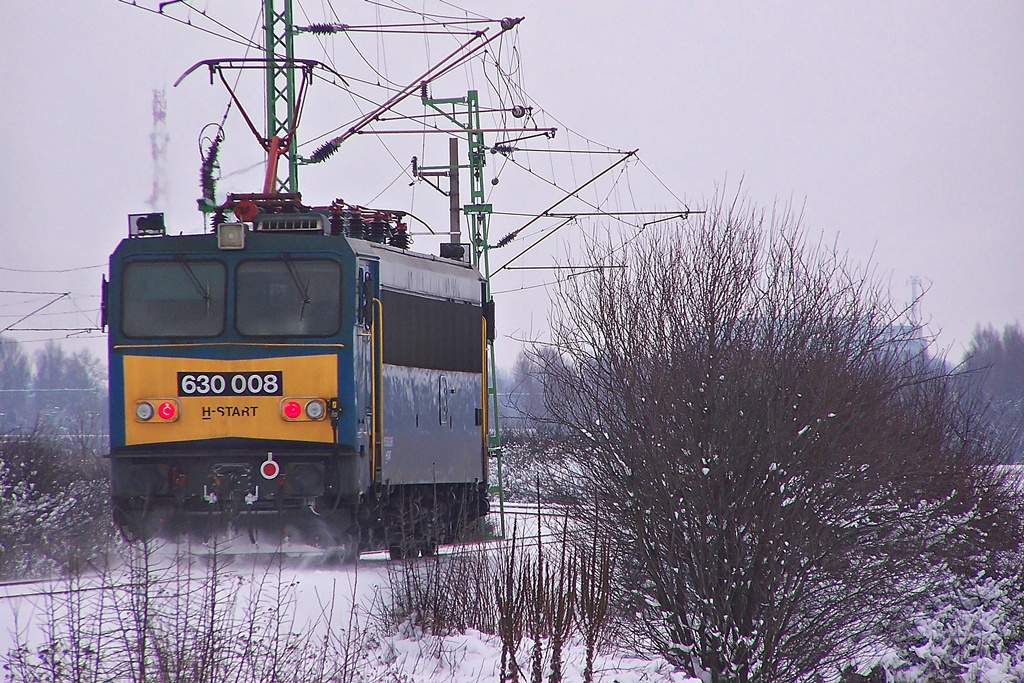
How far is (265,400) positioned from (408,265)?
252 cm

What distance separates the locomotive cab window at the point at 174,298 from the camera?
1319 cm

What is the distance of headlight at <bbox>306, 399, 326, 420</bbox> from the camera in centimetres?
1292

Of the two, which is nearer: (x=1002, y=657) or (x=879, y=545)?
(x=879, y=545)

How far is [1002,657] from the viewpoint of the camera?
16859mm

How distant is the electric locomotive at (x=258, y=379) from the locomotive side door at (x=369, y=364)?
0.02 meters

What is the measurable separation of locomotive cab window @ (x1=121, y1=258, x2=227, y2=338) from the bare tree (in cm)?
337

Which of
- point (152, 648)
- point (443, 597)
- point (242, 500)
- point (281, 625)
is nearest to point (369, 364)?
point (242, 500)

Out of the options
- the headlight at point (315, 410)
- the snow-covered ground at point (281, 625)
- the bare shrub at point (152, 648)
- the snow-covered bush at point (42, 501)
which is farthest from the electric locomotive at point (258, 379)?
the bare shrub at point (152, 648)

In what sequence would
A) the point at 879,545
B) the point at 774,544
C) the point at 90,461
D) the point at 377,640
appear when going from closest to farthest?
the point at 377,640, the point at 774,544, the point at 879,545, the point at 90,461

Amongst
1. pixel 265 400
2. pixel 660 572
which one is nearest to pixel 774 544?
pixel 660 572

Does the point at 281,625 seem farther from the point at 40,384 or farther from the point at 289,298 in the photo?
the point at 40,384

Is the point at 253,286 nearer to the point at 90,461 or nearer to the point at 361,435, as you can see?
the point at 361,435

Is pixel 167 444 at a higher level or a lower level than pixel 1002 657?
higher

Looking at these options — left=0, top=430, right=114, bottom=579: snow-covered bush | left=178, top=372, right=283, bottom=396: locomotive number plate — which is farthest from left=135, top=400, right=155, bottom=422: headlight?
left=0, top=430, right=114, bottom=579: snow-covered bush
